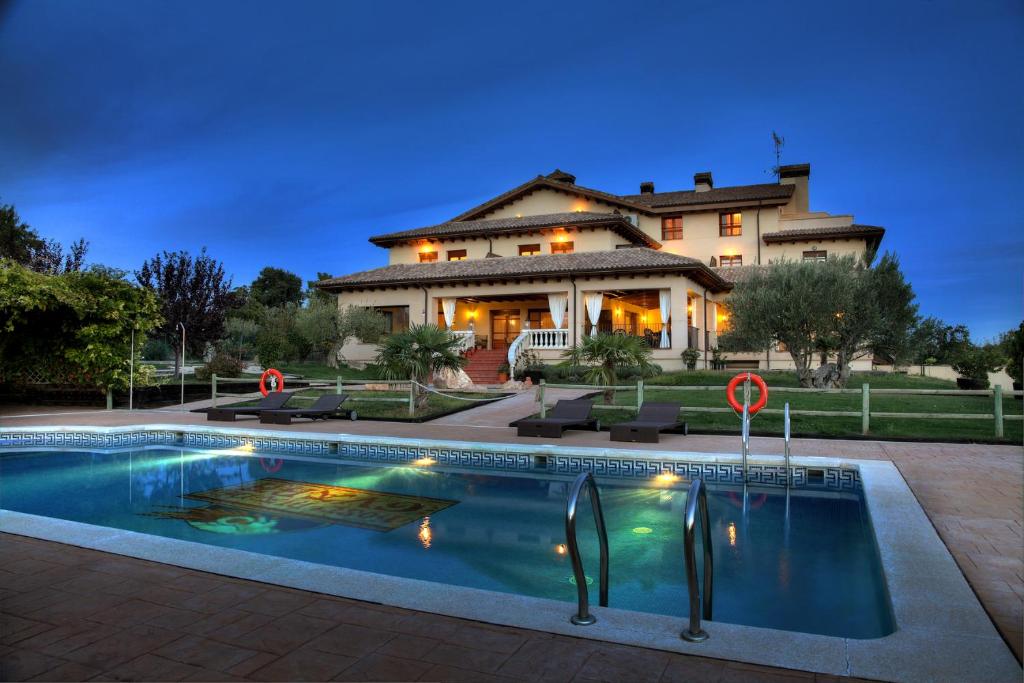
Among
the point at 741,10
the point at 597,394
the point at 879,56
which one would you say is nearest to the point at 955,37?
the point at 879,56

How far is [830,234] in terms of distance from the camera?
2997cm

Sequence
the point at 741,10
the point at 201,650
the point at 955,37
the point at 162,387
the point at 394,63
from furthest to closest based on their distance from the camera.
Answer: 1. the point at 162,387
2. the point at 394,63
3. the point at 741,10
4. the point at 201,650
5. the point at 955,37

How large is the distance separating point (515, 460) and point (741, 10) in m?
7.22

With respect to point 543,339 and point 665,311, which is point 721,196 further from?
point 543,339

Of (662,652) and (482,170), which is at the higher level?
(482,170)

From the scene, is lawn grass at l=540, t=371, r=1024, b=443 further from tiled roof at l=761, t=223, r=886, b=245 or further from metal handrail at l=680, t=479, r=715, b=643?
tiled roof at l=761, t=223, r=886, b=245

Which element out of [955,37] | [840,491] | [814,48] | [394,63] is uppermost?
[394,63]

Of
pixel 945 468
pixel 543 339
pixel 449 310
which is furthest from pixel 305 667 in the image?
pixel 449 310

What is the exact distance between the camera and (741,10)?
4402 mm

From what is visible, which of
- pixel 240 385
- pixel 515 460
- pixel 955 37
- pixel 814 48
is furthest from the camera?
pixel 240 385

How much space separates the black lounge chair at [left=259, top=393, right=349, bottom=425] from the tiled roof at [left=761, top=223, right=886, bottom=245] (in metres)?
23.7

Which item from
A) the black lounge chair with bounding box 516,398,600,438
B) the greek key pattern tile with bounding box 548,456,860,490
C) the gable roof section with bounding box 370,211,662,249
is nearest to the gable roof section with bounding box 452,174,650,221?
the gable roof section with bounding box 370,211,662,249

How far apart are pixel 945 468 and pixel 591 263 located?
59.4 ft

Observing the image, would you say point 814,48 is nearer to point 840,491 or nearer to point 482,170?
point 840,491
